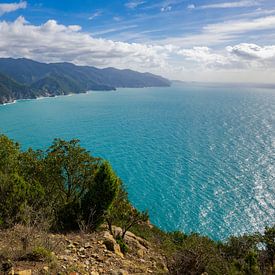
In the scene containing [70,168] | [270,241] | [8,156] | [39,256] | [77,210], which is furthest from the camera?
[70,168]

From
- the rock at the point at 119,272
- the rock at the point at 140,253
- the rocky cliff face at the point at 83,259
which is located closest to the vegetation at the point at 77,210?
the rocky cliff face at the point at 83,259

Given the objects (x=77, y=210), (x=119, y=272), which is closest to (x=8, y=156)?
(x=77, y=210)

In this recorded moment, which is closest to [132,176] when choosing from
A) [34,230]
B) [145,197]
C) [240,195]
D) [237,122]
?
[145,197]

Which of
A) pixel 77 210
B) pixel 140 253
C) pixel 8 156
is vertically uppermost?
pixel 8 156

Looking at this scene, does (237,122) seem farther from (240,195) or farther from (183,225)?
(183,225)

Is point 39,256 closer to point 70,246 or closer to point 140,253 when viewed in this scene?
point 70,246

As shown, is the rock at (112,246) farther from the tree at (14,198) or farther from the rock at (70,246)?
the tree at (14,198)

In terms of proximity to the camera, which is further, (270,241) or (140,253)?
(270,241)

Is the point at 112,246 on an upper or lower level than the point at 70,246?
lower
